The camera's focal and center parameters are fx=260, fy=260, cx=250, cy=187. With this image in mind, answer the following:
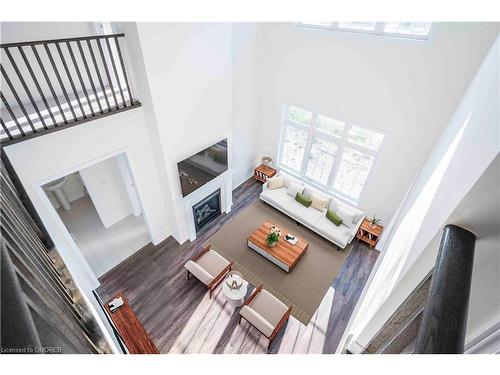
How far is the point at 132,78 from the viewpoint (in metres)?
3.90

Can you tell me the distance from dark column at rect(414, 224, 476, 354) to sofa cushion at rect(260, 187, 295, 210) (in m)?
5.88

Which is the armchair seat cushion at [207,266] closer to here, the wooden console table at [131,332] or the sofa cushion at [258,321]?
the sofa cushion at [258,321]

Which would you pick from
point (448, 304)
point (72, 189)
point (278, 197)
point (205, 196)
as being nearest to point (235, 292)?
point (205, 196)

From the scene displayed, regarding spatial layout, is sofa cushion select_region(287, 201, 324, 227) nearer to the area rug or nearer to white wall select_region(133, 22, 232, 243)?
the area rug

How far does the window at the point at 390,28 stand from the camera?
13.9 ft

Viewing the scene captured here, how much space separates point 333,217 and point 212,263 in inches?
116

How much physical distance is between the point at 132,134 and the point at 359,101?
426 cm

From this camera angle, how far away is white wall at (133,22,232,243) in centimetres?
367

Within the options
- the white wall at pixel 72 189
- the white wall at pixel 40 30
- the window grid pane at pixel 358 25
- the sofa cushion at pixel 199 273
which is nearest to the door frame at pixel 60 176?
the sofa cushion at pixel 199 273

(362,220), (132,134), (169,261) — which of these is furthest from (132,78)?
(362,220)

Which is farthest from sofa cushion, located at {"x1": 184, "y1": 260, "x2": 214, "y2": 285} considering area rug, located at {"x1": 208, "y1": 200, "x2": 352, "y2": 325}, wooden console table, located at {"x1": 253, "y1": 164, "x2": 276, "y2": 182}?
wooden console table, located at {"x1": 253, "y1": 164, "x2": 276, "y2": 182}

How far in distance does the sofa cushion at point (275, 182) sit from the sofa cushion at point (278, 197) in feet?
0.32

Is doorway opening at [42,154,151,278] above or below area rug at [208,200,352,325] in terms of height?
above
